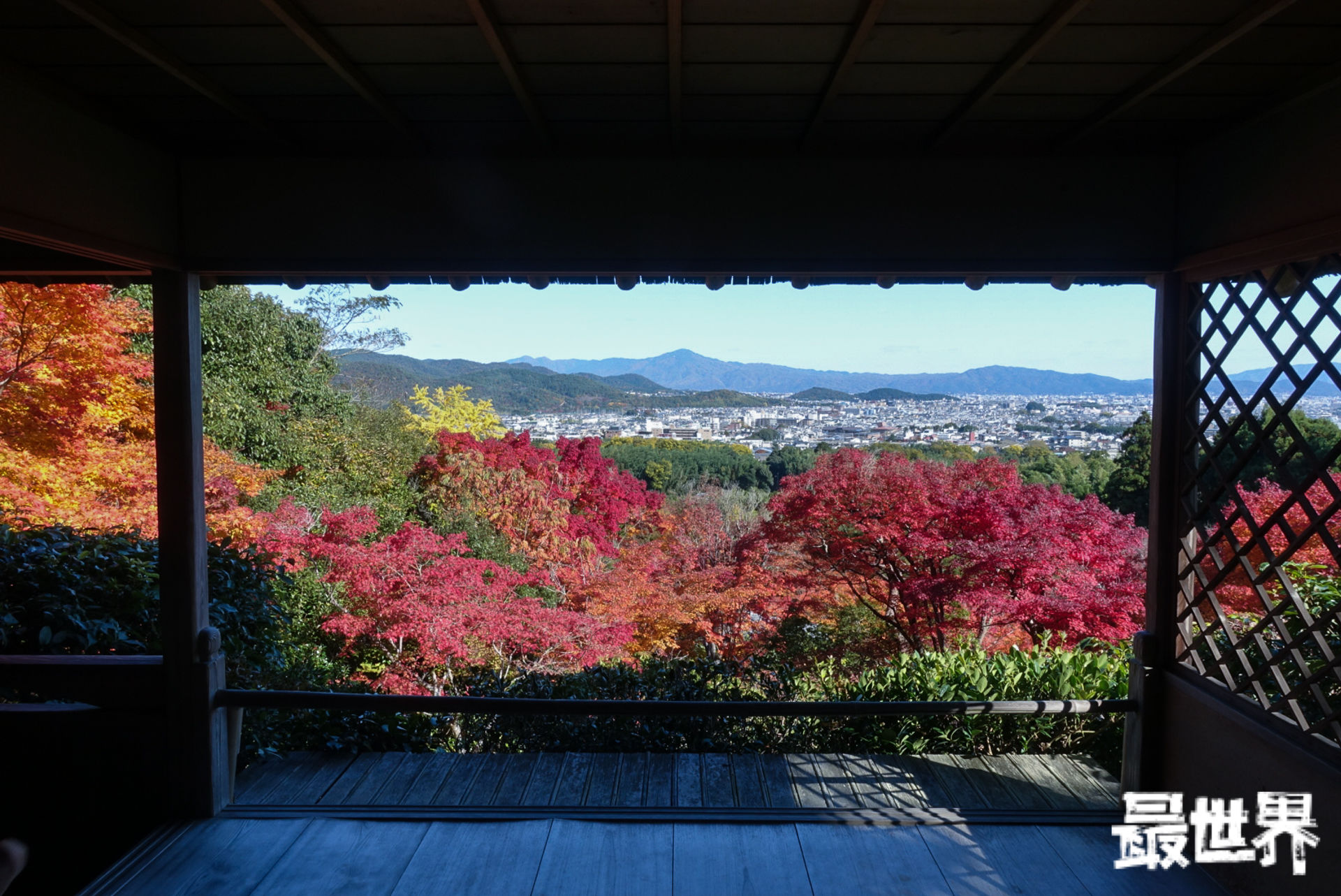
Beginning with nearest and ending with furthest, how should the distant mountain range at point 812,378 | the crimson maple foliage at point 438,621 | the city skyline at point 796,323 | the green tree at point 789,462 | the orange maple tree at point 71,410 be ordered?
the orange maple tree at point 71,410
the crimson maple foliage at point 438,621
the green tree at point 789,462
the distant mountain range at point 812,378
the city skyline at point 796,323

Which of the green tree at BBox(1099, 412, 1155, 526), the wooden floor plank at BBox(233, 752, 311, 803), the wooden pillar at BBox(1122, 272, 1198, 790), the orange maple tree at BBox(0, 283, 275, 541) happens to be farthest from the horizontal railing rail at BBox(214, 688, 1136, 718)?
the green tree at BBox(1099, 412, 1155, 526)

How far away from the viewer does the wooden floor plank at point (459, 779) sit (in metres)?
3.20

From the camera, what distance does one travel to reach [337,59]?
1.87m

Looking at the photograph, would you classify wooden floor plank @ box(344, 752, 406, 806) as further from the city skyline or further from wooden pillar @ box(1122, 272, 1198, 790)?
the city skyline

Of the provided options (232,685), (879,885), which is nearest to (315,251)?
(879,885)

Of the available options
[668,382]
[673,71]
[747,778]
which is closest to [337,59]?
[673,71]

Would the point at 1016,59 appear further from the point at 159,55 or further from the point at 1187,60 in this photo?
the point at 159,55

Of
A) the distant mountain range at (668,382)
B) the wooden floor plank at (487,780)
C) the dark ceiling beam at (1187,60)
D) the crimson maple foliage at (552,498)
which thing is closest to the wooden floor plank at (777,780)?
the wooden floor plank at (487,780)

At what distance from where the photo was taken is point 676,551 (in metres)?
7.58

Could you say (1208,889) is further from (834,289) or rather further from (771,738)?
(834,289)

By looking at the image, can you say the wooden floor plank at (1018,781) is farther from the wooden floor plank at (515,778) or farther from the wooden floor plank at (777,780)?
the wooden floor plank at (515,778)

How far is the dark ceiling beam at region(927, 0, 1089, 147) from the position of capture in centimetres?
164

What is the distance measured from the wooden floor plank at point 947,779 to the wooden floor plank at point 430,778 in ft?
6.66

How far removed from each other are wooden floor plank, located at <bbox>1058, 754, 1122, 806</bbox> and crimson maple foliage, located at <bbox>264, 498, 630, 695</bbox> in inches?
141
